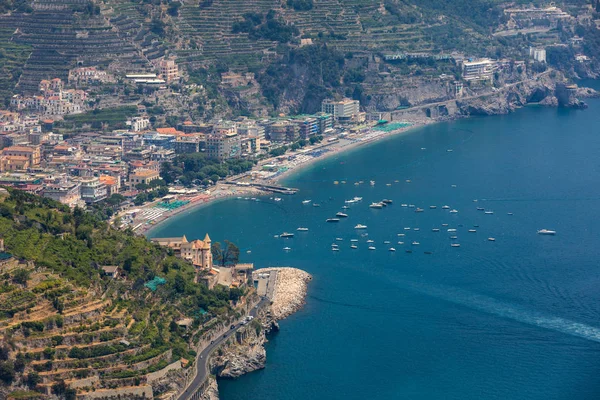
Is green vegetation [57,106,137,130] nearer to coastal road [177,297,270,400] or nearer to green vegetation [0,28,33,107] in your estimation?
green vegetation [0,28,33,107]

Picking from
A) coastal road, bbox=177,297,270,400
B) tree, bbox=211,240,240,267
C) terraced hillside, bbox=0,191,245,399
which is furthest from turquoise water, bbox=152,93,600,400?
terraced hillside, bbox=0,191,245,399

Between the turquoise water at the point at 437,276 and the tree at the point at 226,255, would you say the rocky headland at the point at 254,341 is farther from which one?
the tree at the point at 226,255

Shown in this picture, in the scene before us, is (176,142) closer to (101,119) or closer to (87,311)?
(101,119)

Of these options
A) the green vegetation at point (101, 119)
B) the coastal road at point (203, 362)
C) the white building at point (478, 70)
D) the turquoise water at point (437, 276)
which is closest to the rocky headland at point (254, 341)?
the coastal road at point (203, 362)

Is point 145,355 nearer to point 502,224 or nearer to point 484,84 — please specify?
point 502,224

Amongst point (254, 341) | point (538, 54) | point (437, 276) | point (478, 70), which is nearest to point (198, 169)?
point (437, 276)

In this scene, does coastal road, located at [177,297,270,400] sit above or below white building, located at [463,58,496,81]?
below
